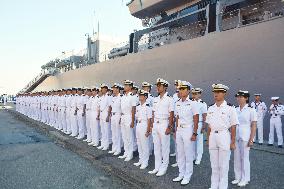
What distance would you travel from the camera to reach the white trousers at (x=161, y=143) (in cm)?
497

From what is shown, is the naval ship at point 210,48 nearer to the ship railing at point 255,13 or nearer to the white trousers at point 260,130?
the ship railing at point 255,13

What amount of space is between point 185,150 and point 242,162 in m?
0.84

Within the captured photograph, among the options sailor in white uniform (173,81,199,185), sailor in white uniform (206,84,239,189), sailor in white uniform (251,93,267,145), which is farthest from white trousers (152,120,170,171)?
sailor in white uniform (251,93,267,145)

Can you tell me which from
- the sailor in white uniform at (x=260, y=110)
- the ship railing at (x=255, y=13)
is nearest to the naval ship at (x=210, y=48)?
the ship railing at (x=255, y=13)

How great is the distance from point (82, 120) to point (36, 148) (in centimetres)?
194

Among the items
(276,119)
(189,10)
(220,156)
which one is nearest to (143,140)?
(220,156)

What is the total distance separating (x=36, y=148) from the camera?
7508mm

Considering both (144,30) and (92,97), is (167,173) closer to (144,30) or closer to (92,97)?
(92,97)

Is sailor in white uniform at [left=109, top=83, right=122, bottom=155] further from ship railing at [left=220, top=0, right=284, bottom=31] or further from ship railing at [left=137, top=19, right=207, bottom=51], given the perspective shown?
ship railing at [left=137, top=19, right=207, bottom=51]

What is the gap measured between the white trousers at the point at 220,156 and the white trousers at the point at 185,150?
534mm

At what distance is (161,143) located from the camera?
503cm

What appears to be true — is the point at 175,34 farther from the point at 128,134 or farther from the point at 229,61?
the point at 128,134

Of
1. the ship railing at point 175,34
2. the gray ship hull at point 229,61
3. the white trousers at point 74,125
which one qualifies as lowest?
the white trousers at point 74,125

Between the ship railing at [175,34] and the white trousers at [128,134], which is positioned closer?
the white trousers at [128,134]
